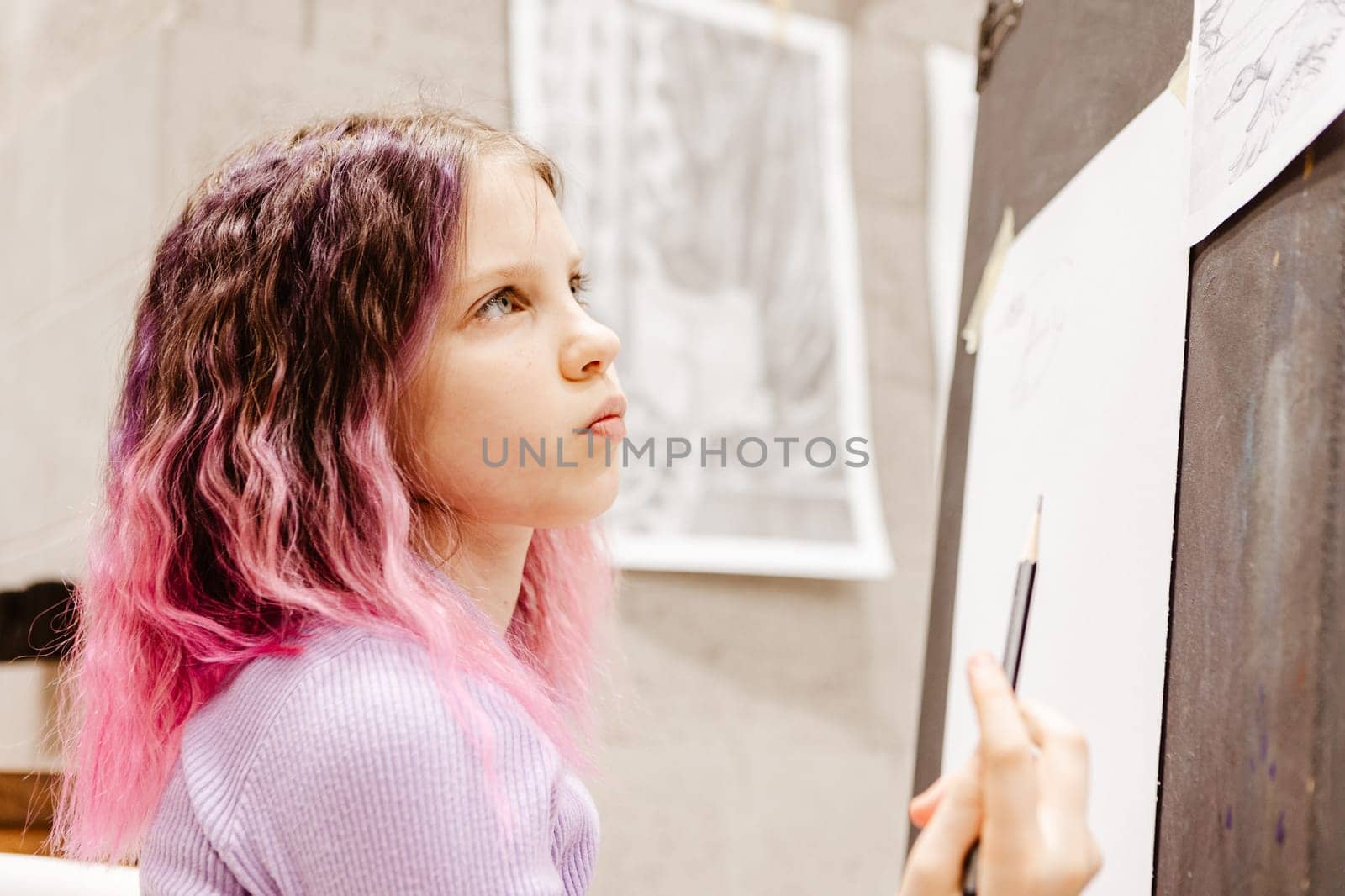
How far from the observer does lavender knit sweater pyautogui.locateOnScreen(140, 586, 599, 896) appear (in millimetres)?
440

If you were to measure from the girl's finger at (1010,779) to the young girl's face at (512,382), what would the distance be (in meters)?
0.26

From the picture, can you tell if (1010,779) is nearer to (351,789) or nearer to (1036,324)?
(351,789)

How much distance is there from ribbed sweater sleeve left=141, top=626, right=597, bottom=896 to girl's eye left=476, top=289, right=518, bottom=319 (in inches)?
7.0

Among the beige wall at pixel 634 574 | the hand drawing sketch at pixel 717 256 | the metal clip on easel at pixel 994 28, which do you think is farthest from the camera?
the hand drawing sketch at pixel 717 256

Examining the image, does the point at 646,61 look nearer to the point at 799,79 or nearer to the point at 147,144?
the point at 799,79

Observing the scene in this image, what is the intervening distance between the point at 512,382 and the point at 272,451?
0.12 metres

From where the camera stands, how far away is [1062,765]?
1.31ft

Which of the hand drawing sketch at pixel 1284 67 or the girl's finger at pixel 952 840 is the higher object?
the hand drawing sketch at pixel 1284 67

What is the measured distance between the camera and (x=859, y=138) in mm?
1794

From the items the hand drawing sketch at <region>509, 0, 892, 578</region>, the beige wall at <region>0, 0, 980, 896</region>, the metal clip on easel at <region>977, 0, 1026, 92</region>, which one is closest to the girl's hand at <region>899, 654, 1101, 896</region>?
the metal clip on easel at <region>977, 0, 1026, 92</region>

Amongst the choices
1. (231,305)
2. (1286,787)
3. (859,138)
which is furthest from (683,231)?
(1286,787)

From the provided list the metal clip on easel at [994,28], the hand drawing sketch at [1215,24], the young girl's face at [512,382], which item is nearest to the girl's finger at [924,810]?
the young girl's face at [512,382]

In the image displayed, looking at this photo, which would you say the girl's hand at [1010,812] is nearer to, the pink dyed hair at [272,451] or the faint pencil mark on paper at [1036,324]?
the pink dyed hair at [272,451]

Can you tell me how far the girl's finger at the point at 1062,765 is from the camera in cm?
39
